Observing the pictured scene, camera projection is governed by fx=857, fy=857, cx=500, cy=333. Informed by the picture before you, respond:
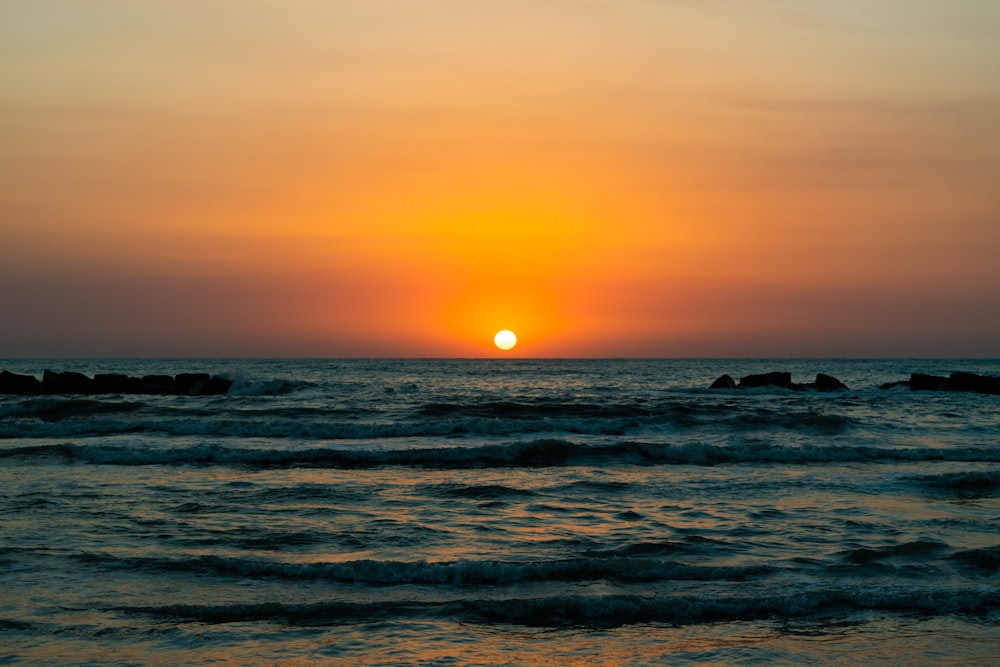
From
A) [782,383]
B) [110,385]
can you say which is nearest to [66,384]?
[110,385]

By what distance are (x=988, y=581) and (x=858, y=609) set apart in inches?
88.4

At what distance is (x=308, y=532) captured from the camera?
489 inches

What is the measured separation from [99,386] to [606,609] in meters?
44.0

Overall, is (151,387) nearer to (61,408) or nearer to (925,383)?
(61,408)

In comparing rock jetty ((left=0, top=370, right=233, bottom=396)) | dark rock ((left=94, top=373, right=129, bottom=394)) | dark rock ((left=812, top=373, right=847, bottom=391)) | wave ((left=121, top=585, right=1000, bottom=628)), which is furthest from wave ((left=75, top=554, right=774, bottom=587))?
dark rock ((left=812, top=373, right=847, bottom=391))

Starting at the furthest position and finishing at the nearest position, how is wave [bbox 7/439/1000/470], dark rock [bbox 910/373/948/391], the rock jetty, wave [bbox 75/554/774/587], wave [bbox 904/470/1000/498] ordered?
dark rock [bbox 910/373/948/391] < the rock jetty < wave [bbox 7/439/1000/470] < wave [bbox 904/470/1000/498] < wave [bbox 75/554/774/587]

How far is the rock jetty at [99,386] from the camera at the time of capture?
151ft

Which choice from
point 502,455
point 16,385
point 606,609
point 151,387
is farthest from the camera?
point 151,387

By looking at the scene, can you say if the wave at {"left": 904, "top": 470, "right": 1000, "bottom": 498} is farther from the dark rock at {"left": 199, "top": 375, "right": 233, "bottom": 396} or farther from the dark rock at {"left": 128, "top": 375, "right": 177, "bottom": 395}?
the dark rock at {"left": 128, "top": 375, "right": 177, "bottom": 395}

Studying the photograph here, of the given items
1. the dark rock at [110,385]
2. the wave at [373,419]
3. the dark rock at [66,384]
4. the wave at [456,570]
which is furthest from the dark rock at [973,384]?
the dark rock at [66,384]

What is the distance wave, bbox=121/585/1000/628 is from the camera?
869cm

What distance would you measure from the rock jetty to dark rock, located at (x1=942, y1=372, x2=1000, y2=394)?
42066mm

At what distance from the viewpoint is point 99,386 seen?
4659 centimetres

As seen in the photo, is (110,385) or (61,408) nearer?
(61,408)
